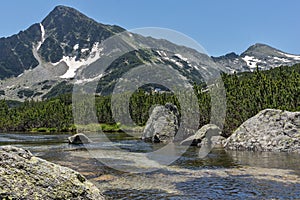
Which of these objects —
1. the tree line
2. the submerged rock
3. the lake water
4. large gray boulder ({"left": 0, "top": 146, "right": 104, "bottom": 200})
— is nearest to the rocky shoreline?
the lake water

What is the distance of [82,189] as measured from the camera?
15.0m

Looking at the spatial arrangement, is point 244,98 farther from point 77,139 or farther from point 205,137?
point 77,139

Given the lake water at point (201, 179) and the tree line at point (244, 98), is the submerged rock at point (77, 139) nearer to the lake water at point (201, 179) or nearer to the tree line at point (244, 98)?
the lake water at point (201, 179)

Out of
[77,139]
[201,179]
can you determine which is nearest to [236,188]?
[201,179]

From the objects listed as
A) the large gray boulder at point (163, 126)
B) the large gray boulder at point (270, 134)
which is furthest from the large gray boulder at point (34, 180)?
the large gray boulder at point (163, 126)

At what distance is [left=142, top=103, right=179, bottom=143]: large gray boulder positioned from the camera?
63.2m

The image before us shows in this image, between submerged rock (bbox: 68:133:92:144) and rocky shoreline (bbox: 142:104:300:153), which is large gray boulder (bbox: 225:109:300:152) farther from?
submerged rock (bbox: 68:133:92:144)

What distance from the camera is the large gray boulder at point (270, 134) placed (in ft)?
143

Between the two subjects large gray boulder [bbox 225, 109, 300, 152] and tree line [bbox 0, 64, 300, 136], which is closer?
large gray boulder [bbox 225, 109, 300, 152]

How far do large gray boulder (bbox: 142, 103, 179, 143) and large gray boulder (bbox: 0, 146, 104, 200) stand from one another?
1881 inches

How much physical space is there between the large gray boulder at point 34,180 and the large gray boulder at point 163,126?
4779 cm

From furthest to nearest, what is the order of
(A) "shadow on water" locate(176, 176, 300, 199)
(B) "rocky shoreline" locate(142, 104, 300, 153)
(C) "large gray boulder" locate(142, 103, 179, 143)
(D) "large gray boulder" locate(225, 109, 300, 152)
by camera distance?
1. (C) "large gray boulder" locate(142, 103, 179, 143)
2. (B) "rocky shoreline" locate(142, 104, 300, 153)
3. (D) "large gray boulder" locate(225, 109, 300, 152)
4. (A) "shadow on water" locate(176, 176, 300, 199)

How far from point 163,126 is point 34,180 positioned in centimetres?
5102

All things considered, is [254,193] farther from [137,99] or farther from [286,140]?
[137,99]
